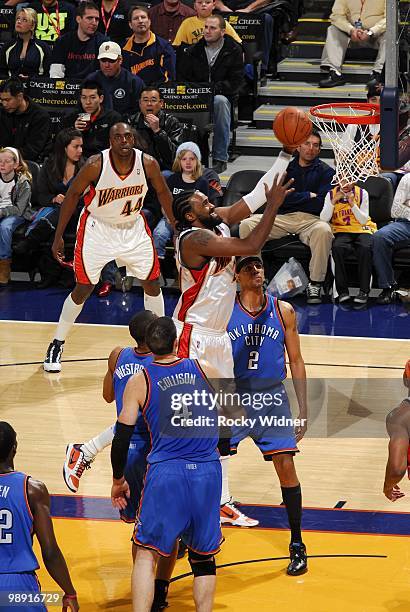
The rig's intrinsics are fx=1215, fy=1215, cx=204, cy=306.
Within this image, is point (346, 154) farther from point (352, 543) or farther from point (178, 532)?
point (178, 532)

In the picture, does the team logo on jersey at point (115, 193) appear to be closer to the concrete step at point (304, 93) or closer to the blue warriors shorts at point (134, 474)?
the blue warriors shorts at point (134, 474)

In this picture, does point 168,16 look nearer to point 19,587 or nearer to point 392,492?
point 392,492

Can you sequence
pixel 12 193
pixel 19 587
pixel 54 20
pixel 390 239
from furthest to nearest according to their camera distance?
1. pixel 54 20
2. pixel 12 193
3. pixel 390 239
4. pixel 19 587

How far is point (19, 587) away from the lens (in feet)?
16.8

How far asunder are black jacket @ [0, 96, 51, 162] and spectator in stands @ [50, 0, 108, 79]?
1.15 metres

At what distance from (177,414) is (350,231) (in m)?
6.66

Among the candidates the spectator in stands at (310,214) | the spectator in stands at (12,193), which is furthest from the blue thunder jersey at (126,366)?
the spectator in stands at (12,193)

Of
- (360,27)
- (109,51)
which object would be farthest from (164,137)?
(360,27)

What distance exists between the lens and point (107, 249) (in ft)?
33.1

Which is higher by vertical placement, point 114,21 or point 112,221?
point 114,21

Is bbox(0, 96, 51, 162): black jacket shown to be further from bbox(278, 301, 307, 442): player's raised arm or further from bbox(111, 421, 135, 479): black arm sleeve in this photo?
bbox(111, 421, 135, 479): black arm sleeve

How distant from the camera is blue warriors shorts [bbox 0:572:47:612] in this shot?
5027 millimetres

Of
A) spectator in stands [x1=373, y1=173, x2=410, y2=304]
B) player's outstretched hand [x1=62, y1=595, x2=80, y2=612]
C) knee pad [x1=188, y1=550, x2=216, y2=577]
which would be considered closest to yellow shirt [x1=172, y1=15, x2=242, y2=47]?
spectator in stands [x1=373, y1=173, x2=410, y2=304]

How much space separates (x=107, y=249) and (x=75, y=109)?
3.90 meters
